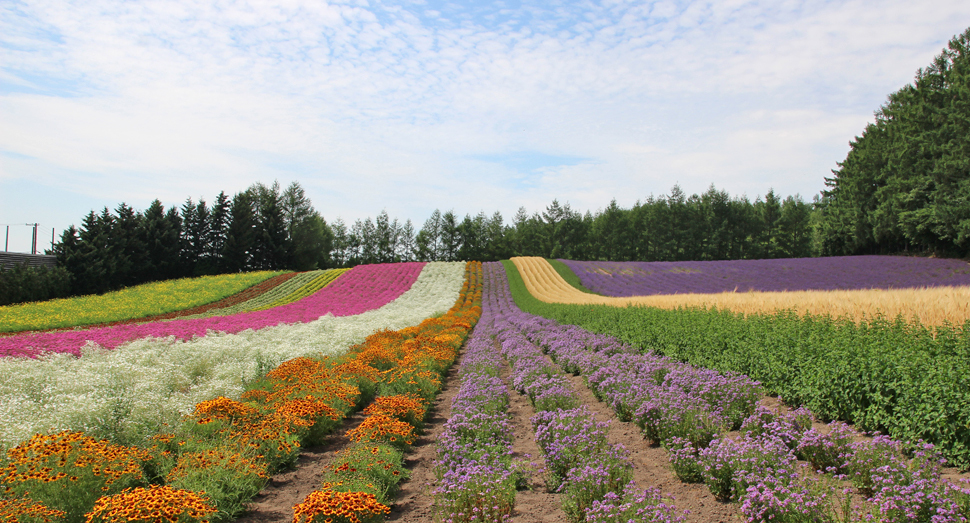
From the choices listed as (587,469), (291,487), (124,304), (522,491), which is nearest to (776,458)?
(587,469)

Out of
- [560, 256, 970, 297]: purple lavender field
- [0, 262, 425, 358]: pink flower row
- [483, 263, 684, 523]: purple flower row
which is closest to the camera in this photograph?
A: [483, 263, 684, 523]: purple flower row

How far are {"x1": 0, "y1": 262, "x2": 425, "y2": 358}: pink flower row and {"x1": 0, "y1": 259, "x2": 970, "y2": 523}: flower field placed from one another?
120 centimetres

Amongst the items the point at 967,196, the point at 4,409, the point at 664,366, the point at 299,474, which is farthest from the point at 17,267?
the point at 967,196

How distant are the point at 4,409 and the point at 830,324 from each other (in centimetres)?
1299

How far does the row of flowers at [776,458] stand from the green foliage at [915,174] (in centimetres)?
3849

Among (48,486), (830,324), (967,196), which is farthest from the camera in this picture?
(967,196)

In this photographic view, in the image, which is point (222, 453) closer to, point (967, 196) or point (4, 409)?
point (4, 409)

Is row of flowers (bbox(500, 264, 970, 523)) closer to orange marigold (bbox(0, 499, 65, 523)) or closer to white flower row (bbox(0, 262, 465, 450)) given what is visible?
orange marigold (bbox(0, 499, 65, 523))

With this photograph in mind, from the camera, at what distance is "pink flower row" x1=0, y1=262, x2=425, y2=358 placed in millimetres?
13273

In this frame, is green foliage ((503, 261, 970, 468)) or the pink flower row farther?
the pink flower row

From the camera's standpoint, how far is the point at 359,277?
159 ft

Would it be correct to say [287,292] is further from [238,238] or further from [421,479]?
[421,479]

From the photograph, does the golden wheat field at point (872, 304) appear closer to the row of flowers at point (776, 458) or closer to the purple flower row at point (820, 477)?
the row of flowers at point (776, 458)

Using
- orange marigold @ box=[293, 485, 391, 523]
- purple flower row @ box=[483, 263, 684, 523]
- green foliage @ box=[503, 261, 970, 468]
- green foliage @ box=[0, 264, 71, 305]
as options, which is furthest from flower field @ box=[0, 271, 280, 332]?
green foliage @ box=[503, 261, 970, 468]
